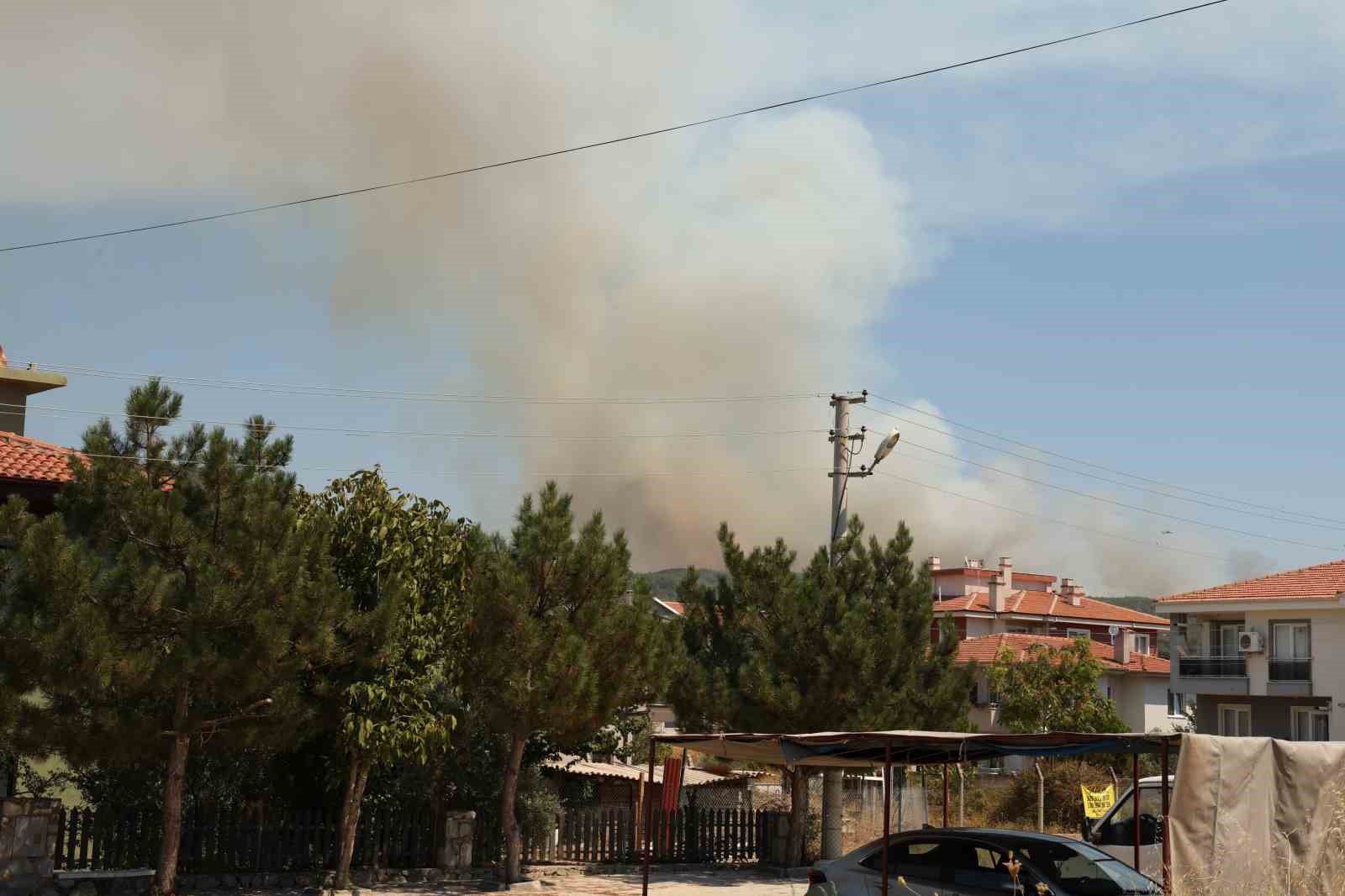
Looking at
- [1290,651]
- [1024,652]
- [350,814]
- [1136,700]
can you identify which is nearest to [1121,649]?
[1136,700]

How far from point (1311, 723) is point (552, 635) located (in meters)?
37.5

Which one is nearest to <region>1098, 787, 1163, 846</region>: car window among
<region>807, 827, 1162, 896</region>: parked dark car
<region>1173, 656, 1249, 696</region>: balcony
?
<region>807, 827, 1162, 896</region>: parked dark car

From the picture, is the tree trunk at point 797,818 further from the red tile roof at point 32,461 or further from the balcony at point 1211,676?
the balcony at point 1211,676

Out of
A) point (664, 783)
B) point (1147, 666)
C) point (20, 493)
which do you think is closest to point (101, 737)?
point (20, 493)

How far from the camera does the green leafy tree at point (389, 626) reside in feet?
62.6

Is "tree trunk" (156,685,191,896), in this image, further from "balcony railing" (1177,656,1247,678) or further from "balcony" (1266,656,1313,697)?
"balcony railing" (1177,656,1247,678)

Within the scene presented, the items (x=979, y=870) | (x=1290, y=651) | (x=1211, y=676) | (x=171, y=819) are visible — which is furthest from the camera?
(x=1211, y=676)

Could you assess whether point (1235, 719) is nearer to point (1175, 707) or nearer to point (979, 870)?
point (1175, 707)

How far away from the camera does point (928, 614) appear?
82.8ft

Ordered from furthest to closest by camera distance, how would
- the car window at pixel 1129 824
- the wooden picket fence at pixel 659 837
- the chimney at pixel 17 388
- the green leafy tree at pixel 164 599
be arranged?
the chimney at pixel 17 388, the wooden picket fence at pixel 659 837, the car window at pixel 1129 824, the green leafy tree at pixel 164 599

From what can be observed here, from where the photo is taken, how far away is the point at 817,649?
24.4 meters

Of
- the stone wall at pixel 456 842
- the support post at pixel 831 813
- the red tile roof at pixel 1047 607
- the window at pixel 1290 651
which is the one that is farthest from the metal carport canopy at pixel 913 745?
the red tile roof at pixel 1047 607

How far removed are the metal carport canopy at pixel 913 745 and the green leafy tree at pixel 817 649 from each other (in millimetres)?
4797

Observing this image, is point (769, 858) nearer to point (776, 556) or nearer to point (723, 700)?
point (723, 700)
